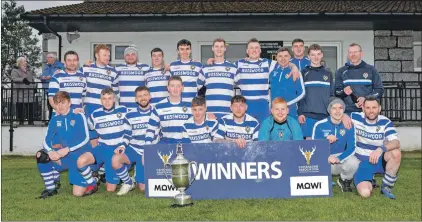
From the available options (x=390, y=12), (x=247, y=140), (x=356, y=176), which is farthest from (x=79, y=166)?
(x=390, y=12)

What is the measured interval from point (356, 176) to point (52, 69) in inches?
297

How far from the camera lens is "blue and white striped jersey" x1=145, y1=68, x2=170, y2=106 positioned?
7055 mm

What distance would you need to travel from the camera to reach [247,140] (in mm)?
5969

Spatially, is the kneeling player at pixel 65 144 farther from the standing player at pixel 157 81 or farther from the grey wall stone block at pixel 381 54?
the grey wall stone block at pixel 381 54

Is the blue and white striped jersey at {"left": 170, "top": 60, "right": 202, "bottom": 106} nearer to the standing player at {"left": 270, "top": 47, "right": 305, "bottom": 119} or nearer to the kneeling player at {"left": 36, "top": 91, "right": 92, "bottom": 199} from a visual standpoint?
the standing player at {"left": 270, "top": 47, "right": 305, "bottom": 119}

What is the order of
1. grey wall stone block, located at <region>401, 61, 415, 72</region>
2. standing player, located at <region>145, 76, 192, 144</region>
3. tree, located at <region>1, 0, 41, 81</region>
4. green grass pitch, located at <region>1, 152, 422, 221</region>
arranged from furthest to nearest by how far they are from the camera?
tree, located at <region>1, 0, 41, 81</region>, grey wall stone block, located at <region>401, 61, 415, 72</region>, standing player, located at <region>145, 76, 192, 144</region>, green grass pitch, located at <region>1, 152, 422, 221</region>

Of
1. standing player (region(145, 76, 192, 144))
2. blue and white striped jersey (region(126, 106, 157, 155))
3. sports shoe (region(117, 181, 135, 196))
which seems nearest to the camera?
sports shoe (region(117, 181, 135, 196))

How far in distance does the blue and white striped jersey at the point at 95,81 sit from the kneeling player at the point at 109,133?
78 centimetres

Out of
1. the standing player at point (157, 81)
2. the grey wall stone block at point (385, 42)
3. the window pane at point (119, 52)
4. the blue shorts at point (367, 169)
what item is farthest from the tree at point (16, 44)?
the blue shorts at point (367, 169)

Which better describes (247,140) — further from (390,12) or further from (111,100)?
(390,12)

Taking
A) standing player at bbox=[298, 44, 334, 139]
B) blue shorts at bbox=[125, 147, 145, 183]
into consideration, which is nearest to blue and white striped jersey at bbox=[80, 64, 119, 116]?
blue shorts at bbox=[125, 147, 145, 183]

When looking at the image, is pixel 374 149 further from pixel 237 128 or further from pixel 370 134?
pixel 237 128

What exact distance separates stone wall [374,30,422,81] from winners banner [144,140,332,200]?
309 inches

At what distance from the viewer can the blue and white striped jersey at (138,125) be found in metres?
6.43
